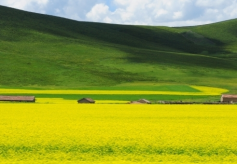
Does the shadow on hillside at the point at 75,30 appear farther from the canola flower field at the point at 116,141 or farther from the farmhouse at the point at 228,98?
the canola flower field at the point at 116,141

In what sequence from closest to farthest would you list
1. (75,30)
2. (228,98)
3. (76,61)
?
(228,98) < (76,61) < (75,30)

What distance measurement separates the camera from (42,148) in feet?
54.5

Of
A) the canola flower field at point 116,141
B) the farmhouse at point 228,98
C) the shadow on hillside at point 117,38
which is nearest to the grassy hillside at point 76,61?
the shadow on hillside at point 117,38

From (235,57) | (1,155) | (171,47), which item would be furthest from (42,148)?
(171,47)

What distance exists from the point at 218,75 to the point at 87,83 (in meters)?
36.4

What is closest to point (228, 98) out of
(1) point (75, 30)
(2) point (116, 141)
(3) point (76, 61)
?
(2) point (116, 141)

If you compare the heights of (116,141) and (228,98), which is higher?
(228,98)

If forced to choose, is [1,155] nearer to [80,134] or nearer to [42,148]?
[42,148]

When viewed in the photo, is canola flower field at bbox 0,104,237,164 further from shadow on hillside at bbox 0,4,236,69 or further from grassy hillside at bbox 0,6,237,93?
shadow on hillside at bbox 0,4,236,69

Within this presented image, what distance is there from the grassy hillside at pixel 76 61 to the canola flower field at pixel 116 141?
169 ft

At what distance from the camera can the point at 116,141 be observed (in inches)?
712

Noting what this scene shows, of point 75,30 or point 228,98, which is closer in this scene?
point 228,98

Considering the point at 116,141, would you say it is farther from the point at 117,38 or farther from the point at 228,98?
the point at 117,38

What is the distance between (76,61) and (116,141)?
95.4 m
